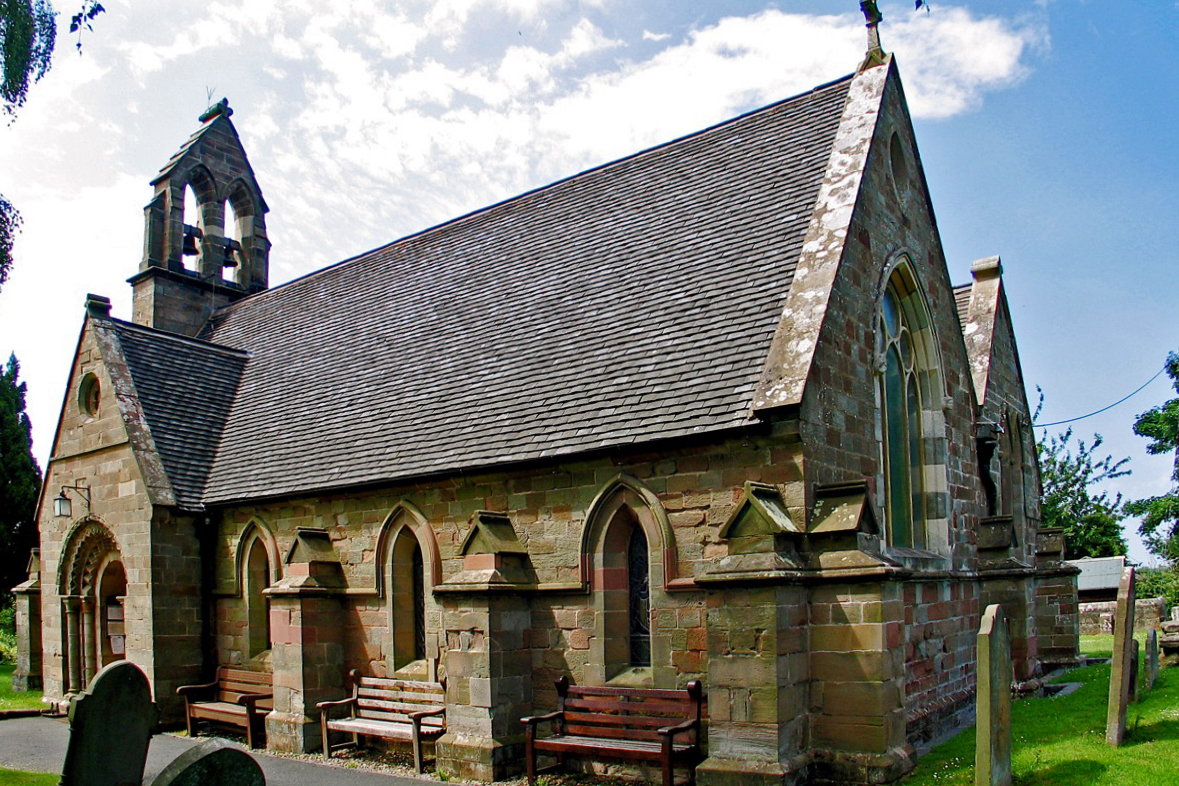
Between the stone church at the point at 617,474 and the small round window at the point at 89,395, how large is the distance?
38 millimetres

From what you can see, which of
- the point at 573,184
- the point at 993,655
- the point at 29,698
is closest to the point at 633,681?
the point at 993,655

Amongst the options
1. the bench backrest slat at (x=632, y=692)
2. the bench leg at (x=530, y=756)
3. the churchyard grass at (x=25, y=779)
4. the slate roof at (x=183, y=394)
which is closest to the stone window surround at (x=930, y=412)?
the bench backrest slat at (x=632, y=692)

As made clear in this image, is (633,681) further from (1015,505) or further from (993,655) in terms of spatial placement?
(1015,505)

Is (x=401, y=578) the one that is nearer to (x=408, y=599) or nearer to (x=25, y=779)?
(x=408, y=599)

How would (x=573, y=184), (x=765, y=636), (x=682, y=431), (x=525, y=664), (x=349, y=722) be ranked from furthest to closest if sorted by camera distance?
(x=573, y=184), (x=349, y=722), (x=525, y=664), (x=682, y=431), (x=765, y=636)

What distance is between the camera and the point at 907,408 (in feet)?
43.8

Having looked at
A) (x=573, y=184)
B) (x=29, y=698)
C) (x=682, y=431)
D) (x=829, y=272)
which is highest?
(x=573, y=184)

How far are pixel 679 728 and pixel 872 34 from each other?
33.2ft

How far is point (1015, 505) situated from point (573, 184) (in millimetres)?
10468

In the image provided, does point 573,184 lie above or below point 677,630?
above

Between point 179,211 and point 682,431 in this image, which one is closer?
point 682,431

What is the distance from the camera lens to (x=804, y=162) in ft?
44.4

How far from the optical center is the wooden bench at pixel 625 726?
31.9 feet

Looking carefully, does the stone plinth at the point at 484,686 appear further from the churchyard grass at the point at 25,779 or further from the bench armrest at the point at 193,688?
the bench armrest at the point at 193,688
